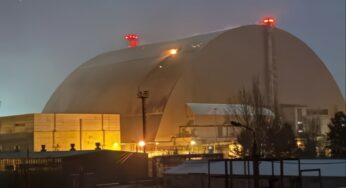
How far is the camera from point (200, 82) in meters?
70.5

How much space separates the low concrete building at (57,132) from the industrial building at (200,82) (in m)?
4.60

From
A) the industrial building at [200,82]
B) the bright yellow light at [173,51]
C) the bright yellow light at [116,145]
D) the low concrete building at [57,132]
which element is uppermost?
the bright yellow light at [173,51]

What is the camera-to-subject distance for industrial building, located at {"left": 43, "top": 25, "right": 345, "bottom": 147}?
223ft

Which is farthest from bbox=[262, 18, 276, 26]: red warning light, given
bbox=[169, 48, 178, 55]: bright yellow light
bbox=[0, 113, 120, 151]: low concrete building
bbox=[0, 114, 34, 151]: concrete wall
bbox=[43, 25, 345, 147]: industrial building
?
bbox=[0, 114, 34, 151]: concrete wall

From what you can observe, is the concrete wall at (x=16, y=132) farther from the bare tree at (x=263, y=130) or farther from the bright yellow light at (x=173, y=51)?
the bright yellow light at (x=173, y=51)

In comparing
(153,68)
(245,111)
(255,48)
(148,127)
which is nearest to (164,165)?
(245,111)

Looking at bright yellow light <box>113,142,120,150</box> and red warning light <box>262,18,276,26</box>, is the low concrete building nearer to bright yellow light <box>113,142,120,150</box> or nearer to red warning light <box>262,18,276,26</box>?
bright yellow light <box>113,142,120,150</box>

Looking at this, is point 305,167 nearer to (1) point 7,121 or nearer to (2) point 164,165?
(2) point 164,165

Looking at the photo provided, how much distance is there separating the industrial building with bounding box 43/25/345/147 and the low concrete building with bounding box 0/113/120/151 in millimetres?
4604

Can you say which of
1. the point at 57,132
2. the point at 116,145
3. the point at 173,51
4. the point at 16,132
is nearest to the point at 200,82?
the point at 173,51

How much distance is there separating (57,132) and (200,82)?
18.4m

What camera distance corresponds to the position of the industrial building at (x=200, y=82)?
6788 cm

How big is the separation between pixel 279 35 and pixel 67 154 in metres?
47.7

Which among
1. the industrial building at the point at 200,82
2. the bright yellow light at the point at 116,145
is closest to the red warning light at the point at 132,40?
the industrial building at the point at 200,82
